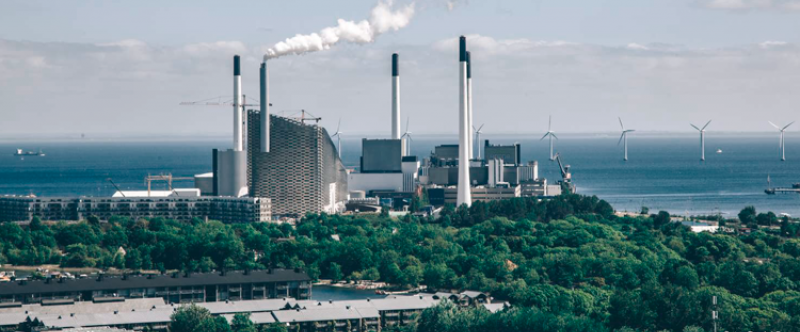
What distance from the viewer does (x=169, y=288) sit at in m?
41.1

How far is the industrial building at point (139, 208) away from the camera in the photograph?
72.8 meters

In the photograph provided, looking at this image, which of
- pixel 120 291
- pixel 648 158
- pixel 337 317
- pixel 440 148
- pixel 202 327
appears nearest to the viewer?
pixel 202 327

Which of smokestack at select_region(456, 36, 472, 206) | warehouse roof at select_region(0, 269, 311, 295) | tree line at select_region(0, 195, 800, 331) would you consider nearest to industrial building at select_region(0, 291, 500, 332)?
warehouse roof at select_region(0, 269, 311, 295)

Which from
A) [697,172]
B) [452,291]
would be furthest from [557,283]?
[697,172]

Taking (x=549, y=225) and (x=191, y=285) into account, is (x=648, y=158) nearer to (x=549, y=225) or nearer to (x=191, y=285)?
(x=549, y=225)

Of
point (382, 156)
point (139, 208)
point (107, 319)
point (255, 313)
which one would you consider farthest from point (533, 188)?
point (107, 319)

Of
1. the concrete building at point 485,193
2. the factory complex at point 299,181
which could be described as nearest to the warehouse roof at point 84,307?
the factory complex at point 299,181

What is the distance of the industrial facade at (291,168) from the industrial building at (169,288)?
32554 mm

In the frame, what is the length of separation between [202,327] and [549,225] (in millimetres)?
31555

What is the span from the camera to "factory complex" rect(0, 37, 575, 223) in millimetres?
73625

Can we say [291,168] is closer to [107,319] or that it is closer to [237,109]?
[237,109]

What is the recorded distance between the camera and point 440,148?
3839 inches

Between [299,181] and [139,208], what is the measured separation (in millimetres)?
9169

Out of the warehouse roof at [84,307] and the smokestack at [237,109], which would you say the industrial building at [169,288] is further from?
the smokestack at [237,109]
